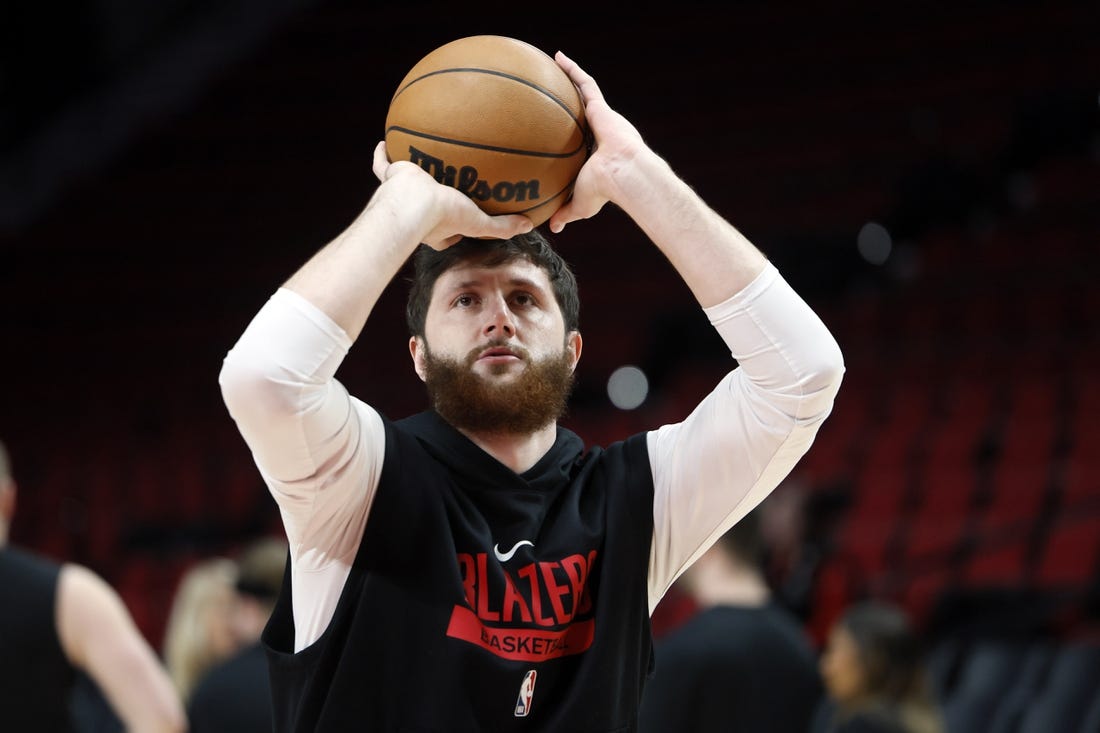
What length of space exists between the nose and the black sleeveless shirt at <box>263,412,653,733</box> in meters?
0.19

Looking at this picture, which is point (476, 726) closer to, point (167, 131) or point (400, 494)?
point (400, 494)

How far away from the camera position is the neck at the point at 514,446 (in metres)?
2.33

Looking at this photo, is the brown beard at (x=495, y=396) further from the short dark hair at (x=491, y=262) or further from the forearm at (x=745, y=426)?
the forearm at (x=745, y=426)

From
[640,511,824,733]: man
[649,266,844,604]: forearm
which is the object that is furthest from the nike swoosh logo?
[640,511,824,733]: man

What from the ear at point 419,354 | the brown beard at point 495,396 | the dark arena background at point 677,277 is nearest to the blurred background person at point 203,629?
the ear at point 419,354

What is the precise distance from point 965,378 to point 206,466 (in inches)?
233

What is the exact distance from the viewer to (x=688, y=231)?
2215 mm

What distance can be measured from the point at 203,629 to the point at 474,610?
277cm

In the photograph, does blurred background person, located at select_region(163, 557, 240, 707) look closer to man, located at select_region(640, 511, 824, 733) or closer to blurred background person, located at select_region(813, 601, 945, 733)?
man, located at select_region(640, 511, 824, 733)

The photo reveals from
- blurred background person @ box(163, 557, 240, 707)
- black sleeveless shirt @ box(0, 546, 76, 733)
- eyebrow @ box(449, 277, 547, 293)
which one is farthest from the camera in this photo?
blurred background person @ box(163, 557, 240, 707)

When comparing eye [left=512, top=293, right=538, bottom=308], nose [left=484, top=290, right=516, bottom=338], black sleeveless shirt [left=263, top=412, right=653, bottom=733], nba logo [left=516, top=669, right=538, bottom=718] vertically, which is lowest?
nba logo [left=516, top=669, right=538, bottom=718]

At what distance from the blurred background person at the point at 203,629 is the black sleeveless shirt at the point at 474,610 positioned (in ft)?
8.16

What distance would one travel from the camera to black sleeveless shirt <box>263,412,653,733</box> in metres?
2.11

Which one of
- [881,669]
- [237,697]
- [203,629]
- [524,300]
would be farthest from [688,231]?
[203,629]
